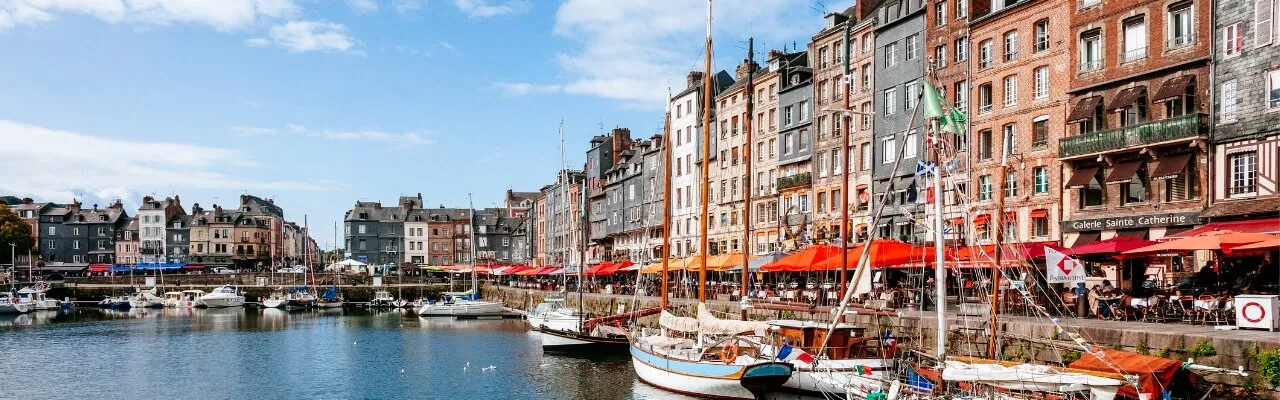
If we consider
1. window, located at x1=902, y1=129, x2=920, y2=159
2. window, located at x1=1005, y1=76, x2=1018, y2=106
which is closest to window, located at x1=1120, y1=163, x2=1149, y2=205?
window, located at x1=1005, y1=76, x2=1018, y2=106

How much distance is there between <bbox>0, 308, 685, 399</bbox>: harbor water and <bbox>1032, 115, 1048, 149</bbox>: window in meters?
20.7

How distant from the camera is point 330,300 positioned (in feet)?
339

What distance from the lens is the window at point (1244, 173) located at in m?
34.1

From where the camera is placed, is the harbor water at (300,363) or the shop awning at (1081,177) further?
the shop awning at (1081,177)

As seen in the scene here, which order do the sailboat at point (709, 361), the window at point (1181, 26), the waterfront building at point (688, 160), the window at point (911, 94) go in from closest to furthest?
the sailboat at point (709, 361) → the window at point (1181, 26) → the window at point (911, 94) → the waterfront building at point (688, 160)

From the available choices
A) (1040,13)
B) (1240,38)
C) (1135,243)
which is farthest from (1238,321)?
(1040,13)

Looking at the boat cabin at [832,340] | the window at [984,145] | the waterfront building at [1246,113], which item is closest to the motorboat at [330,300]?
the window at [984,145]

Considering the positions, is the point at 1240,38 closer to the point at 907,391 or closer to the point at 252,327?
the point at 907,391

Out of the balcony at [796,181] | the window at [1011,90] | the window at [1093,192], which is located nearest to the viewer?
the window at [1093,192]

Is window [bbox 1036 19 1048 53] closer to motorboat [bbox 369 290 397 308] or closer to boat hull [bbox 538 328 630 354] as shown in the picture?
boat hull [bbox 538 328 630 354]

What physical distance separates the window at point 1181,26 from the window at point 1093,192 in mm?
5966

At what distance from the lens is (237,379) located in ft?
143

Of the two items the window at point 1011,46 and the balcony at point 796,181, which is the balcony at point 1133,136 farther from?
the balcony at point 796,181

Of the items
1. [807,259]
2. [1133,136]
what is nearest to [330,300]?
[807,259]
